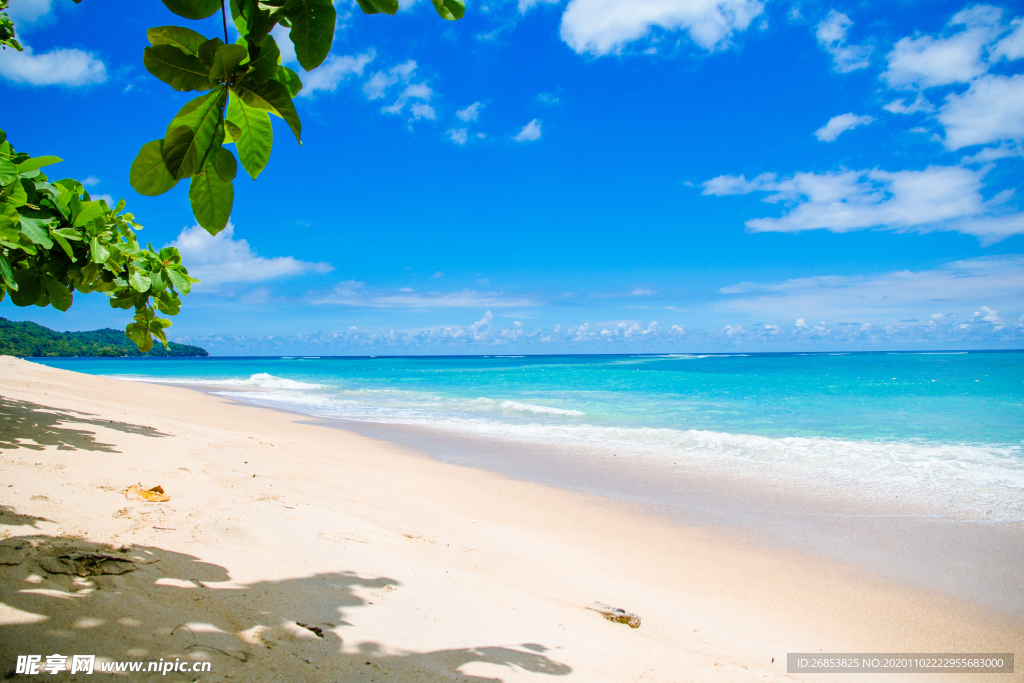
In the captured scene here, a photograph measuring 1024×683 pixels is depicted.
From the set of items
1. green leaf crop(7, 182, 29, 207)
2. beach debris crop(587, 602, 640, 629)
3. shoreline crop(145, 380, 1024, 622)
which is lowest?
beach debris crop(587, 602, 640, 629)

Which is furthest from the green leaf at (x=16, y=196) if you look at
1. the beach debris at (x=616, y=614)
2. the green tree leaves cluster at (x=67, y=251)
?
the beach debris at (x=616, y=614)

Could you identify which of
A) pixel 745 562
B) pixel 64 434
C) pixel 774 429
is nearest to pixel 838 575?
pixel 745 562

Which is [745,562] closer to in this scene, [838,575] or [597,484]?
[838,575]

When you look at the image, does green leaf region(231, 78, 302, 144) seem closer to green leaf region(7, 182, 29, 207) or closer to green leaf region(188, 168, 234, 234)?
green leaf region(188, 168, 234, 234)

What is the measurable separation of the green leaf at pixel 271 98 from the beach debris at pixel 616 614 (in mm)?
2867

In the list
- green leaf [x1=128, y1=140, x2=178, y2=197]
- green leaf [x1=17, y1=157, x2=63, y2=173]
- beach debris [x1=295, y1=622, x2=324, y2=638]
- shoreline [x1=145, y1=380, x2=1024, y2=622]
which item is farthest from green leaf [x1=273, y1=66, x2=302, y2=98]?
shoreline [x1=145, y1=380, x2=1024, y2=622]

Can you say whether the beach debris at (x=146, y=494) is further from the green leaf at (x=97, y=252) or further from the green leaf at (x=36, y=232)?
the green leaf at (x=36, y=232)

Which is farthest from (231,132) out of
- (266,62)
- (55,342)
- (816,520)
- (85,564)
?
(55,342)

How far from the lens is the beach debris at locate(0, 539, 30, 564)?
1.90 metres

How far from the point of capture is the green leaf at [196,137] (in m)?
0.75

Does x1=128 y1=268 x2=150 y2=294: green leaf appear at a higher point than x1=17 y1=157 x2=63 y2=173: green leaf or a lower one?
lower

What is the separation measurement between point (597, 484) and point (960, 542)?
3594 millimetres

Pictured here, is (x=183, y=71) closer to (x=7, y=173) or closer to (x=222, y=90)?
(x=222, y=90)

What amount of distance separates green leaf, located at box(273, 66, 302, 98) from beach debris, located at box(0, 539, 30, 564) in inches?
89.1
